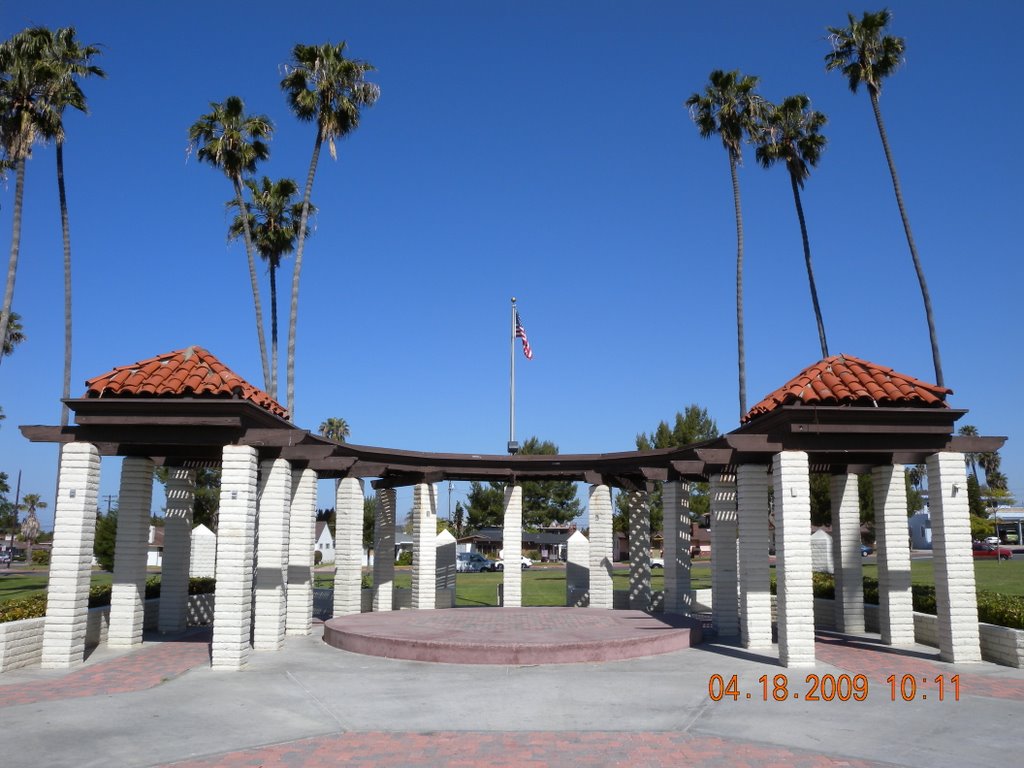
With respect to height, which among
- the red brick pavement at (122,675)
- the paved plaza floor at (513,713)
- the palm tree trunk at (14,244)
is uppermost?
the palm tree trunk at (14,244)

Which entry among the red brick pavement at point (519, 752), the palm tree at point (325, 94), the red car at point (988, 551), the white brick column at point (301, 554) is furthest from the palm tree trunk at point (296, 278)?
the red car at point (988, 551)

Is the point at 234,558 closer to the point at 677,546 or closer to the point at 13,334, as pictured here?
the point at 677,546

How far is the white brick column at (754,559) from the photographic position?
1509 cm

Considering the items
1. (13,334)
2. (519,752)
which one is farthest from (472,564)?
(519,752)

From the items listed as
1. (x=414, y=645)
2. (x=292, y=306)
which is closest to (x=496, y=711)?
(x=414, y=645)

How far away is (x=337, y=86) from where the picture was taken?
27.6m

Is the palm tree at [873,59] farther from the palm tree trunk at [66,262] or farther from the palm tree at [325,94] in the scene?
the palm tree trunk at [66,262]

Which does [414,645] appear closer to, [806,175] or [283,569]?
[283,569]

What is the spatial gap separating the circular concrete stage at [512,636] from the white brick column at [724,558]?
27.6 inches

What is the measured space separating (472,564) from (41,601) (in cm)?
4912

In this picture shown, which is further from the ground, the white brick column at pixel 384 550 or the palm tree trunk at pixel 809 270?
the palm tree trunk at pixel 809 270

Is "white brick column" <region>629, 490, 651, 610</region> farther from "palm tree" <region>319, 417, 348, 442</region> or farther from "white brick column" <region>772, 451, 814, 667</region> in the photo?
"palm tree" <region>319, 417, 348, 442</region>

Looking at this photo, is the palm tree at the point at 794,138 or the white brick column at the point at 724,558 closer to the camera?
the white brick column at the point at 724,558

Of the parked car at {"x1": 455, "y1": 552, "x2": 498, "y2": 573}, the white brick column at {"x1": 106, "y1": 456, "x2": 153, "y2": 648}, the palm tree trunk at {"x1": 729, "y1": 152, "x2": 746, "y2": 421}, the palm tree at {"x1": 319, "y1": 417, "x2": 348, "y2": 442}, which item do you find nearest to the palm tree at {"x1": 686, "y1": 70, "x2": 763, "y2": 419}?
the palm tree trunk at {"x1": 729, "y1": 152, "x2": 746, "y2": 421}
